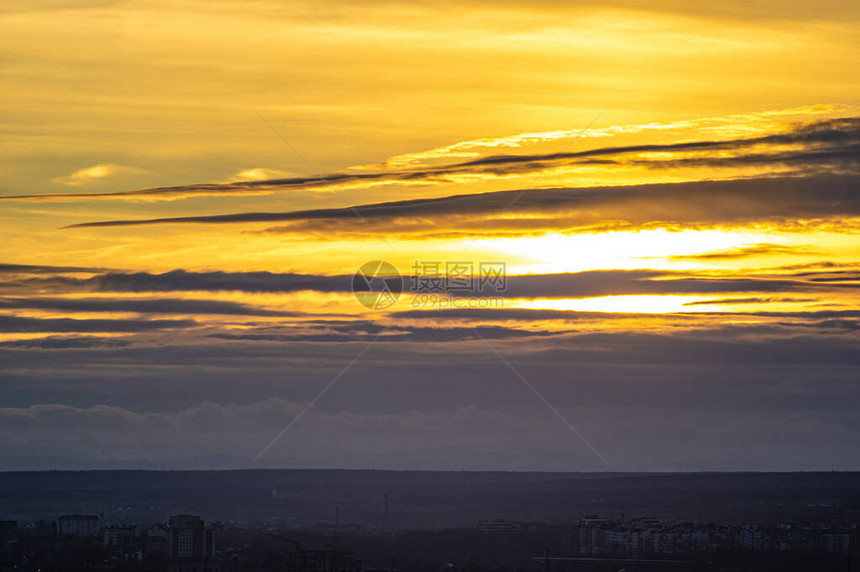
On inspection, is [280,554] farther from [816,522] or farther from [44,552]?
[816,522]

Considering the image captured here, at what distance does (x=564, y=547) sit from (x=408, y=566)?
36569mm

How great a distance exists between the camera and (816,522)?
191125 millimetres

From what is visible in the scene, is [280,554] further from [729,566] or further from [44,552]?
[729,566]

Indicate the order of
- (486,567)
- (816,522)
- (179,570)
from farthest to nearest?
(816,522)
(486,567)
(179,570)

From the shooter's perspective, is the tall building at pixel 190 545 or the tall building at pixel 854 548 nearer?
the tall building at pixel 854 548

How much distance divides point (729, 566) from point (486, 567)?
75.9 feet

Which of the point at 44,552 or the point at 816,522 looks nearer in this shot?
the point at 44,552

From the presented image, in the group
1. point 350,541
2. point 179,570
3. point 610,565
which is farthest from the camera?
point 350,541

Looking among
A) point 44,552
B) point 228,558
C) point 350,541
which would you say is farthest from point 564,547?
point 44,552

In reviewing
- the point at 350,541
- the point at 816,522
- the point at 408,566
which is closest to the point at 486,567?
the point at 408,566

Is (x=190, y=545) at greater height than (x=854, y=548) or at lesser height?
greater

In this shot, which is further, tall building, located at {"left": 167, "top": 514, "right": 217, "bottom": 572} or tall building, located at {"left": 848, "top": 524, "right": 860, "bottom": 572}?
tall building, located at {"left": 167, "top": 514, "right": 217, "bottom": 572}

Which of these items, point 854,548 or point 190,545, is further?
point 190,545

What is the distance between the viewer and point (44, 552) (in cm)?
14575
